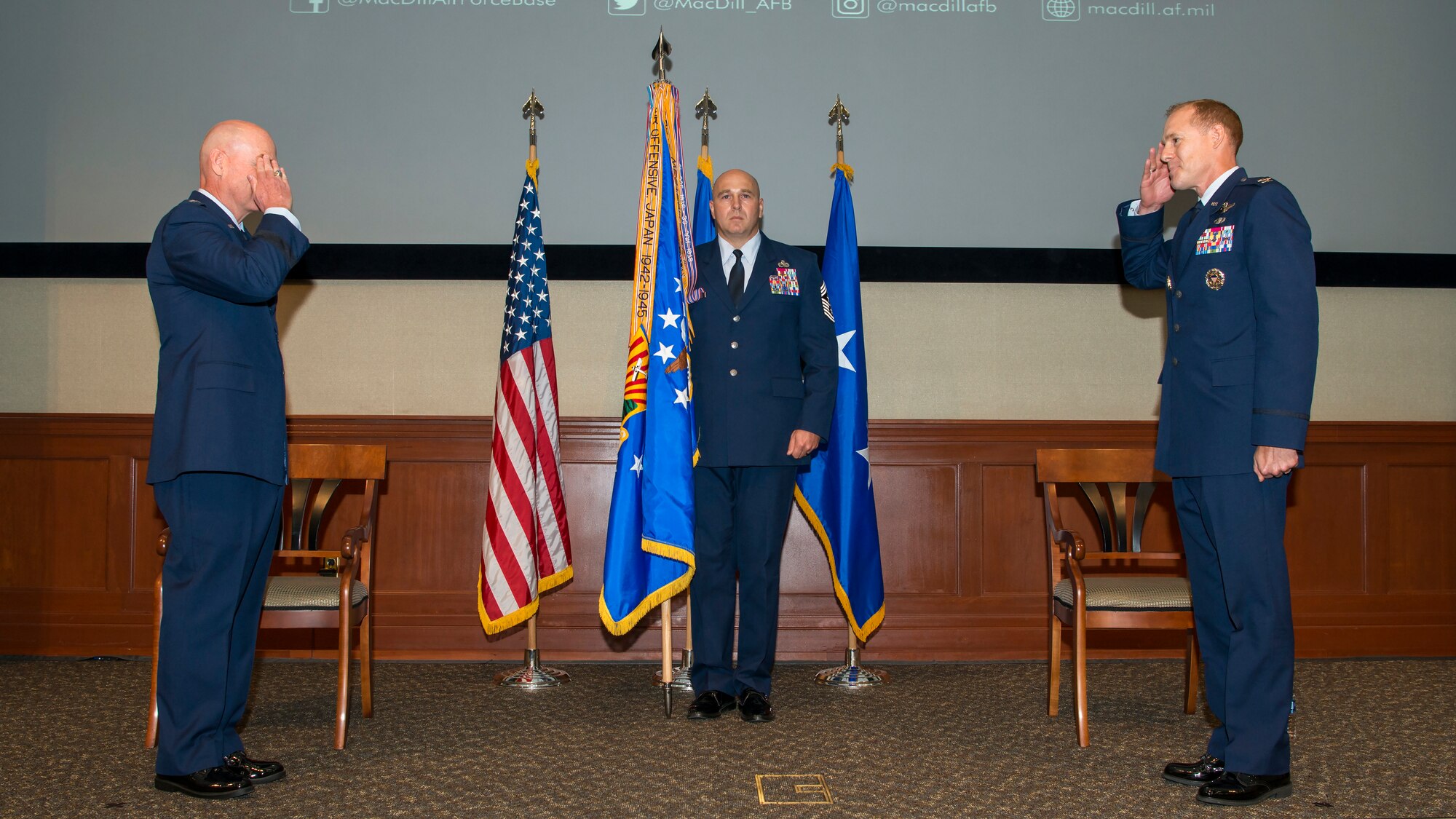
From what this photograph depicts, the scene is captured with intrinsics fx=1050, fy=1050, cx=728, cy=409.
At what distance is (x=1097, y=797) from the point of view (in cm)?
261

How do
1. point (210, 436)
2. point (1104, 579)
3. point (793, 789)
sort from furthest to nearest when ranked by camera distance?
point (1104, 579)
point (793, 789)
point (210, 436)

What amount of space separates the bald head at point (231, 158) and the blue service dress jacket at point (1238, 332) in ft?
7.81

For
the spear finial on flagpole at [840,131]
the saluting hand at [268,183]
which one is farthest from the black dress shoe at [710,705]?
the spear finial on flagpole at [840,131]

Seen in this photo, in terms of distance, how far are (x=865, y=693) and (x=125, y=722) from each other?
2440mm

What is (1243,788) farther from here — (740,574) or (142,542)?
(142,542)

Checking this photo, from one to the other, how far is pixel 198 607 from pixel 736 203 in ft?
6.56

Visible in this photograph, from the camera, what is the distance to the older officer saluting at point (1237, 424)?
8.14ft

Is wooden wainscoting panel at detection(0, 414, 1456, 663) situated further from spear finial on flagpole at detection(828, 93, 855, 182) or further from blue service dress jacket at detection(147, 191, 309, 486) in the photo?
blue service dress jacket at detection(147, 191, 309, 486)

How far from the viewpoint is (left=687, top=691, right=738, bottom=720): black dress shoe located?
3346 mm

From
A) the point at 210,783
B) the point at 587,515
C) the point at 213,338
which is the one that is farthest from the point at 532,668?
the point at 213,338

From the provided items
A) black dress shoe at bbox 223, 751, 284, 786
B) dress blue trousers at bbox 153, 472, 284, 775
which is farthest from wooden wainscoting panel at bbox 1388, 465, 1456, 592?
dress blue trousers at bbox 153, 472, 284, 775

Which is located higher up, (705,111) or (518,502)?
(705,111)

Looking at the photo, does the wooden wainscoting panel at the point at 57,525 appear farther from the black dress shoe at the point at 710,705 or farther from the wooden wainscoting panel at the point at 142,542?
the black dress shoe at the point at 710,705

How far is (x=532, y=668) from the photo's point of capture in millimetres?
3975
